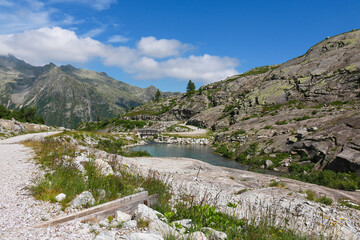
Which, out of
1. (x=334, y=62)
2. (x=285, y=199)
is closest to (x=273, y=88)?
(x=334, y=62)

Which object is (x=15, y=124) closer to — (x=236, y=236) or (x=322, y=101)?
(x=236, y=236)

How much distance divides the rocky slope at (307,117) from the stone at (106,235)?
2461cm

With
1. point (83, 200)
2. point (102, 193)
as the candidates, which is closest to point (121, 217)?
point (83, 200)

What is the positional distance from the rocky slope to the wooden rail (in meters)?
23.0

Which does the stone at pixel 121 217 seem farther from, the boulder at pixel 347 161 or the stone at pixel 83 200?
the boulder at pixel 347 161

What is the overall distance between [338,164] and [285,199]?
13430 mm

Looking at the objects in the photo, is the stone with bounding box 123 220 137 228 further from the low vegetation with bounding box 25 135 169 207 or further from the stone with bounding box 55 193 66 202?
the stone with bounding box 55 193 66 202

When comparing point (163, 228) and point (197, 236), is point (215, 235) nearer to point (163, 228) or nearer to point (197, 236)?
point (197, 236)

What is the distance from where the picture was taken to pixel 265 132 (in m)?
41.0

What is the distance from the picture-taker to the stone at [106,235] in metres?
4.70

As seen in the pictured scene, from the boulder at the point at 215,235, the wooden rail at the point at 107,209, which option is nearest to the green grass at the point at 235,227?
the boulder at the point at 215,235

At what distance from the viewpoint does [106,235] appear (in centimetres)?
495

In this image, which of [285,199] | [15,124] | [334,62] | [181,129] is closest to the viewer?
[285,199]

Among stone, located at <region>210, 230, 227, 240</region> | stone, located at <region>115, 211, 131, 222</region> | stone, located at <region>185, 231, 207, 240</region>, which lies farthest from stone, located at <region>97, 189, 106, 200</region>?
stone, located at <region>210, 230, 227, 240</region>
